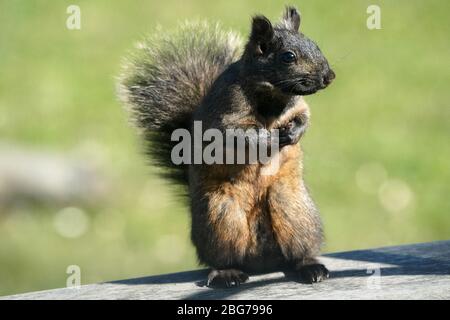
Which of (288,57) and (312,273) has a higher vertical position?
(288,57)

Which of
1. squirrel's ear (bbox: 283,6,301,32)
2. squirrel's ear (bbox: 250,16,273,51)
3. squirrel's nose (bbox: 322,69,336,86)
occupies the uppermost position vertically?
squirrel's ear (bbox: 283,6,301,32)

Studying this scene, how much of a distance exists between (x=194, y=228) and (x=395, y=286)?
101cm

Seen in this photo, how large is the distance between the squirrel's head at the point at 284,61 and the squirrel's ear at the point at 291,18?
6cm

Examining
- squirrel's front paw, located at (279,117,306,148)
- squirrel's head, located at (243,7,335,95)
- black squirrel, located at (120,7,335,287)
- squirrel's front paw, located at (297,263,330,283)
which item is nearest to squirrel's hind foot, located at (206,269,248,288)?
black squirrel, located at (120,7,335,287)

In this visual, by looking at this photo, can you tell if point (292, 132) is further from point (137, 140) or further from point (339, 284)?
point (137, 140)

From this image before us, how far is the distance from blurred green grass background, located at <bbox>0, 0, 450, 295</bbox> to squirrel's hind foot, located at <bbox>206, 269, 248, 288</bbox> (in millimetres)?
719

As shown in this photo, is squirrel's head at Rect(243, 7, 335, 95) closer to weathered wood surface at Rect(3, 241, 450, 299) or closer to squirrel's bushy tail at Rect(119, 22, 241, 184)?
squirrel's bushy tail at Rect(119, 22, 241, 184)

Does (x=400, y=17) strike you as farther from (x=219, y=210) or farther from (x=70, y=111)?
(x=219, y=210)

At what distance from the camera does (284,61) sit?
486 centimetres

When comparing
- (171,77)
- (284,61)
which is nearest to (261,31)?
(284,61)

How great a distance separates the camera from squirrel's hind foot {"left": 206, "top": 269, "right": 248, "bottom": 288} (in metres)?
4.88

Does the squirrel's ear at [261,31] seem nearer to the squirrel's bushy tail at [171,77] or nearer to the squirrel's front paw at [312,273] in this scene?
the squirrel's bushy tail at [171,77]

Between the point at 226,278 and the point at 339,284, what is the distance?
54 centimetres

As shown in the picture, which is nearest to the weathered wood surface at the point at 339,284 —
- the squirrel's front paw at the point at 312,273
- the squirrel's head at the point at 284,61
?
the squirrel's front paw at the point at 312,273
